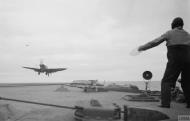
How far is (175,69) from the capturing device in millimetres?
2990

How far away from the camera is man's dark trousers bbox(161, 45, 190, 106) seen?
294cm

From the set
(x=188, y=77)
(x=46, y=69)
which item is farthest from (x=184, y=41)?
(x=46, y=69)

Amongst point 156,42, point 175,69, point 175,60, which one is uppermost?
point 156,42

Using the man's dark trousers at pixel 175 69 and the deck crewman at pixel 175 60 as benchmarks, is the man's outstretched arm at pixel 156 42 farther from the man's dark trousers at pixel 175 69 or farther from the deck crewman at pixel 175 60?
the man's dark trousers at pixel 175 69

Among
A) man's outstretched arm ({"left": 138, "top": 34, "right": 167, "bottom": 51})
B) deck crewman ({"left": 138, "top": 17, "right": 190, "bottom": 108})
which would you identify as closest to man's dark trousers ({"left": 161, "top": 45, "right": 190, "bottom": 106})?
deck crewman ({"left": 138, "top": 17, "right": 190, "bottom": 108})

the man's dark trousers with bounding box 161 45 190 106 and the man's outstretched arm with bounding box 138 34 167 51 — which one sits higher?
the man's outstretched arm with bounding box 138 34 167 51

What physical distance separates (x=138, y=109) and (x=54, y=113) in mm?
1256

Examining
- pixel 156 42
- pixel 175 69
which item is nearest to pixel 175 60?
pixel 175 69

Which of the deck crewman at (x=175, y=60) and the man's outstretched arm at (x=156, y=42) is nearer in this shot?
the deck crewman at (x=175, y=60)

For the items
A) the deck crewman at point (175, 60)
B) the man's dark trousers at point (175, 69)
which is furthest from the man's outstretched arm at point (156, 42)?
the man's dark trousers at point (175, 69)

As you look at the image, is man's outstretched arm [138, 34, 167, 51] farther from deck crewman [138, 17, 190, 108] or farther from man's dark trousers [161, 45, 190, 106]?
man's dark trousers [161, 45, 190, 106]

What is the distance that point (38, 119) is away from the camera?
2756 millimetres

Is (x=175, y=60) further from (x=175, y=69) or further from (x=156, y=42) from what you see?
(x=156, y=42)

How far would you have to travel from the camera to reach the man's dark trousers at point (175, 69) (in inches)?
116
